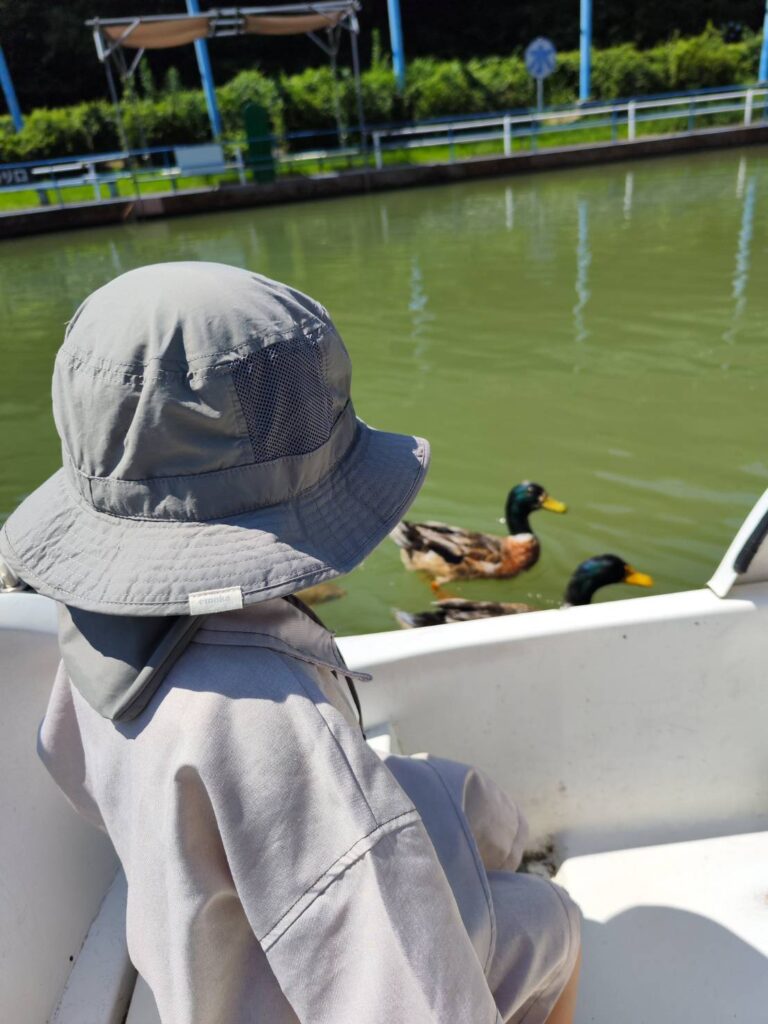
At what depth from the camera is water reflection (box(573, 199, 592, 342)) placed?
7.78m

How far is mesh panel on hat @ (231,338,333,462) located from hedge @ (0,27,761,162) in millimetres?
24367

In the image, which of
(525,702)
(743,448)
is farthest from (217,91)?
(525,702)

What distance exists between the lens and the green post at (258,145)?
17375 millimetres

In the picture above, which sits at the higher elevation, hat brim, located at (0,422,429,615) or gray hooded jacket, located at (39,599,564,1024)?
hat brim, located at (0,422,429,615)

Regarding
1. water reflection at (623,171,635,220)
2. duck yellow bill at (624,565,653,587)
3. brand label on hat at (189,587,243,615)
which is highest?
brand label on hat at (189,587,243,615)

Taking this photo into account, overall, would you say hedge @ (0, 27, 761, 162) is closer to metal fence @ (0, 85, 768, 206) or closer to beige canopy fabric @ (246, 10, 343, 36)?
metal fence @ (0, 85, 768, 206)

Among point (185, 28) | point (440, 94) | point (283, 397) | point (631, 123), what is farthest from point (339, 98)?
point (283, 397)

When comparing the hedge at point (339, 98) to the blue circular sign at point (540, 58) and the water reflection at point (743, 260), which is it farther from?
the water reflection at point (743, 260)

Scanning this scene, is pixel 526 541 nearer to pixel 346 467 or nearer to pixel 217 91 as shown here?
pixel 346 467

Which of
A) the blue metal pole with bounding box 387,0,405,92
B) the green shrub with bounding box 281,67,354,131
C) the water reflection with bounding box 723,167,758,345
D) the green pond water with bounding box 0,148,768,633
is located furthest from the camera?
the blue metal pole with bounding box 387,0,405,92

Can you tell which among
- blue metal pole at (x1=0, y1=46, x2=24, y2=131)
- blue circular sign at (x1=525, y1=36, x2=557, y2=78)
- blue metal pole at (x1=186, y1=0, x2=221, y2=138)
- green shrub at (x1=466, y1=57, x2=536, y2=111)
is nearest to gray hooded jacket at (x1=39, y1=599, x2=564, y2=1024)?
blue circular sign at (x1=525, y1=36, x2=557, y2=78)

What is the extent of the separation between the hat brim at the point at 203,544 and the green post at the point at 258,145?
1779cm

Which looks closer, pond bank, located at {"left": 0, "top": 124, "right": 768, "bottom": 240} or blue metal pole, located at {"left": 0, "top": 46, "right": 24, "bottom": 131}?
pond bank, located at {"left": 0, "top": 124, "right": 768, "bottom": 240}

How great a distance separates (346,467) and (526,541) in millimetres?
3581
